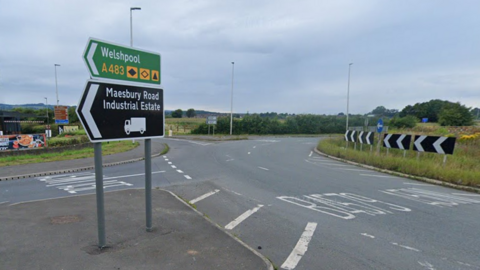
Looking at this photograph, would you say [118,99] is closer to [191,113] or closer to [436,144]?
[436,144]

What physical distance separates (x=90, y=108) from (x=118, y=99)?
0.44m

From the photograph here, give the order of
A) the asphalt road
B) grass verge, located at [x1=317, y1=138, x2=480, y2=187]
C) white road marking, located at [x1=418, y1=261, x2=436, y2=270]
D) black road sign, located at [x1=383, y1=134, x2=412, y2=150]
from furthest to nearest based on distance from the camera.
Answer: black road sign, located at [x1=383, y1=134, x2=412, y2=150] < grass verge, located at [x1=317, y1=138, x2=480, y2=187] < the asphalt road < white road marking, located at [x1=418, y1=261, x2=436, y2=270]

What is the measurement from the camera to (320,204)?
6.58m

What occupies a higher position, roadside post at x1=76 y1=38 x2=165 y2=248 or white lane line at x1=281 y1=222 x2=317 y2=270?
roadside post at x1=76 y1=38 x2=165 y2=248

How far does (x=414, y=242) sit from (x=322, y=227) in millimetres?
1517

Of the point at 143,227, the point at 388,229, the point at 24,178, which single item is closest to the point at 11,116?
the point at 24,178

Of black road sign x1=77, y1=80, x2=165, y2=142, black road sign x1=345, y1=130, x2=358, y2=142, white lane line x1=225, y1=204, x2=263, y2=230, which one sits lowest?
white lane line x1=225, y1=204, x2=263, y2=230

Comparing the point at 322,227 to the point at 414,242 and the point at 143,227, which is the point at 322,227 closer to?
the point at 414,242

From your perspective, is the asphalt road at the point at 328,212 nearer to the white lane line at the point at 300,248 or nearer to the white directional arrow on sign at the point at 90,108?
the white lane line at the point at 300,248

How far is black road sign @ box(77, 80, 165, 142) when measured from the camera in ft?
11.4

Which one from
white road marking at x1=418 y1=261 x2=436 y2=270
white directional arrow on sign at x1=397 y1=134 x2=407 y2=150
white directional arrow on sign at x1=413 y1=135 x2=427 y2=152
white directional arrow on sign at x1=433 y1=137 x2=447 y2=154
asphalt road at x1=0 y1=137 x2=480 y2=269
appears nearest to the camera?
white road marking at x1=418 y1=261 x2=436 y2=270

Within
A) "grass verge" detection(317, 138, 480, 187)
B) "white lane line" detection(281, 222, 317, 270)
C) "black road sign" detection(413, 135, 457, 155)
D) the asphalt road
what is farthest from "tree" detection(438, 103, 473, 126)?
"white lane line" detection(281, 222, 317, 270)

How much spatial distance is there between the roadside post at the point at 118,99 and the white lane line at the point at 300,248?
2316 mm

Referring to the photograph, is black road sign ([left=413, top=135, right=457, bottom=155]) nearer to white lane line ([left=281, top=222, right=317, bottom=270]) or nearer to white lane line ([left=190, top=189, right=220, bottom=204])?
white lane line ([left=281, top=222, right=317, bottom=270])
